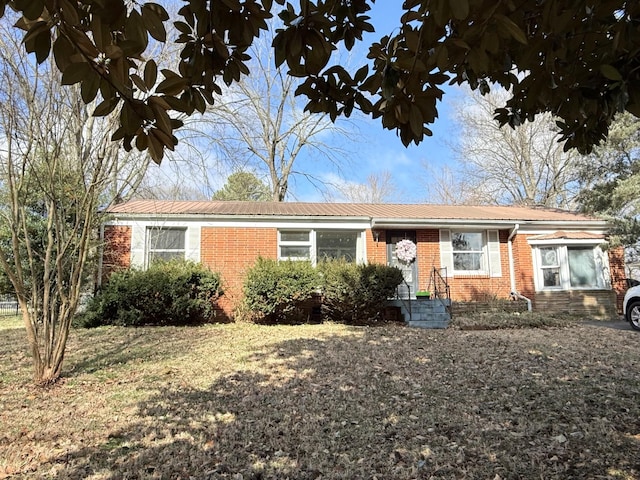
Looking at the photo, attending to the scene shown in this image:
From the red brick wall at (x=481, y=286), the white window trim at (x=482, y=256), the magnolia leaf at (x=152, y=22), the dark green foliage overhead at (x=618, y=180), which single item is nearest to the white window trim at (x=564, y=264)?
the dark green foliage overhead at (x=618, y=180)

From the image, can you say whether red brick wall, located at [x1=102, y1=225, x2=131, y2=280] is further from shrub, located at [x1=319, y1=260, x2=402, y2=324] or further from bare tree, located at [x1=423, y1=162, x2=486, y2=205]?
bare tree, located at [x1=423, y1=162, x2=486, y2=205]

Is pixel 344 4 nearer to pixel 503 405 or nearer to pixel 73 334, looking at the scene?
pixel 503 405

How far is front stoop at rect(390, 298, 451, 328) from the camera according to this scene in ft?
33.1

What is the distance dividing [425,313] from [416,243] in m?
2.82

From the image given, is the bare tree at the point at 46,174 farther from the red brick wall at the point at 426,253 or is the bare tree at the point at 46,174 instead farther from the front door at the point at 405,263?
the red brick wall at the point at 426,253

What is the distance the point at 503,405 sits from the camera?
3873 mm

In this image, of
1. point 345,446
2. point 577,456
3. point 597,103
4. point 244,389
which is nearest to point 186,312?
point 244,389

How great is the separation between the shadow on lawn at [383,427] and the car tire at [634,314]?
16.7 feet

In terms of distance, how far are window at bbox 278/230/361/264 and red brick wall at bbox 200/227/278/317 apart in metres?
0.48

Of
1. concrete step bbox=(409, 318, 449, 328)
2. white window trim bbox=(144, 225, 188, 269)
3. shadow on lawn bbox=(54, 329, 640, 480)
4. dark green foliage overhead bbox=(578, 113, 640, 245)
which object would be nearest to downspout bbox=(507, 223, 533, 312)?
dark green foliage overhead bbox=(578, 113, 640, 245)

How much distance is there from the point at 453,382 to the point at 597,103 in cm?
343

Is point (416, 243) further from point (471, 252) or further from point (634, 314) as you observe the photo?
point (634, 314)

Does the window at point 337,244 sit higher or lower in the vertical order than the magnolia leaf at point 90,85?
higher

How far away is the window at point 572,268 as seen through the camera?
487 inches
